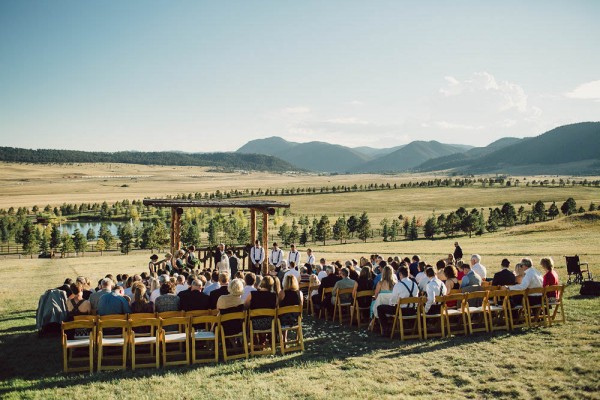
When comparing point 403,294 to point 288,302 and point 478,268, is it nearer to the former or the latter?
point 288,302

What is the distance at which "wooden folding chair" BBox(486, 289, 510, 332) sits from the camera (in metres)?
10.5

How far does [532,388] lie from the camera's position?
22.8ft

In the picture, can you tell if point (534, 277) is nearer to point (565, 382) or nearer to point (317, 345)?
point (565, 382)

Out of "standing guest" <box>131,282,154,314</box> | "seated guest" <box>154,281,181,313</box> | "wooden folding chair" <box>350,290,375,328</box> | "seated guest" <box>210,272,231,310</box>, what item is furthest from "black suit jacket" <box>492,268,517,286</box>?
"standing guest" <box>131,282,154,314</box>

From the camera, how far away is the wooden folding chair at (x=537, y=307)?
1041cm

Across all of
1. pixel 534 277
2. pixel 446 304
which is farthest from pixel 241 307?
pixel 534 277

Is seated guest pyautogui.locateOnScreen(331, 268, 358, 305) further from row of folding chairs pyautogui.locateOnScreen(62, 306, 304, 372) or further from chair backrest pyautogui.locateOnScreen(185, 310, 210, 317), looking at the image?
chair backrest pyautogui.locateOnScreen(185, 310, 210, 317)

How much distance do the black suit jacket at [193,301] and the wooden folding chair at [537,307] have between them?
7224 millimetres

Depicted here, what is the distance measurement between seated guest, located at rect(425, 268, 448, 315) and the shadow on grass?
0.70 meters

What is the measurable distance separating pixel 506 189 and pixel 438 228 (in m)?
87.5

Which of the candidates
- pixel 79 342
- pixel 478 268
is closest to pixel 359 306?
pixel 478 268

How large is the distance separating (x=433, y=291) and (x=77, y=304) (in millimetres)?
8269

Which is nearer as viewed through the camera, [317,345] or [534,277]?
[317,345]

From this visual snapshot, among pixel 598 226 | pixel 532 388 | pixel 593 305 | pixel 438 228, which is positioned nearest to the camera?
pixel 532 388
